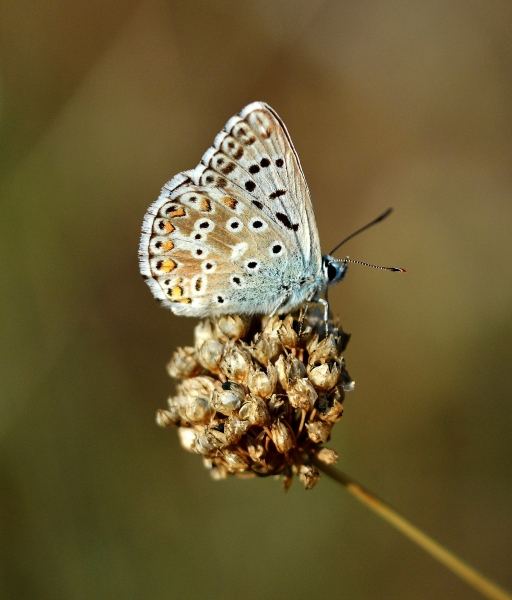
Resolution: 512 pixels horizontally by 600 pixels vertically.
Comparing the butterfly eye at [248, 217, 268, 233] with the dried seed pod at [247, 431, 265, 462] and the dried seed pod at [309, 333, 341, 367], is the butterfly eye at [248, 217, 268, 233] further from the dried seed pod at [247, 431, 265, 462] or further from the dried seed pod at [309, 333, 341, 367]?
the dried seed pod at [247, 431, 265, 462]

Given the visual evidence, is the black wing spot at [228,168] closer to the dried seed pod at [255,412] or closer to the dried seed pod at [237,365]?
the dried seed pod at [237,365]

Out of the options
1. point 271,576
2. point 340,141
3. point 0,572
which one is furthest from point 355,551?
point 340,141

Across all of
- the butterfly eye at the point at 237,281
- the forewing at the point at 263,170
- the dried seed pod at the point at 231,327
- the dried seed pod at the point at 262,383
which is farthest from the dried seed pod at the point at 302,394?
the forewing at the point at 263,170

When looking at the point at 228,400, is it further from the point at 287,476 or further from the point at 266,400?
the point at 287,476

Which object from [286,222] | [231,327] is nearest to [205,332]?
[231,327]

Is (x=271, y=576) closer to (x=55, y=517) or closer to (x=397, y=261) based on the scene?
(x=55, y=517)

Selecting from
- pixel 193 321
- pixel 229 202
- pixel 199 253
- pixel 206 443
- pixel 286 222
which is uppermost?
pixel 286 222
